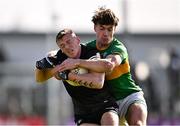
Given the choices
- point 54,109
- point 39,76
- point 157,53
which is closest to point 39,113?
point 54,109

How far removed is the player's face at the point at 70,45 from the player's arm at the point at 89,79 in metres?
0.28

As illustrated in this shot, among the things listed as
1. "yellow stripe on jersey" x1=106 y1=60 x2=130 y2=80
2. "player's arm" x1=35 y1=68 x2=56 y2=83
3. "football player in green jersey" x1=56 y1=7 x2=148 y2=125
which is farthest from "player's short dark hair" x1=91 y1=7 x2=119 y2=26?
"player's arm" x1=35 y1=68 x2=56 y2=83

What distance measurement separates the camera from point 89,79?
41.4 feet

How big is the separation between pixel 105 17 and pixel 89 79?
0.84 metres

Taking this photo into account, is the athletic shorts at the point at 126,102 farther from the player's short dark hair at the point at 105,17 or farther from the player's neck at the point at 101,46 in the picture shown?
the player's short dark hair at the point at 105,17

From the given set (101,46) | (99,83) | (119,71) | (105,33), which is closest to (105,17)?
(105,33)

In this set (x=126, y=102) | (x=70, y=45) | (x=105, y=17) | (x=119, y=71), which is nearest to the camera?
(x=70, y=45)

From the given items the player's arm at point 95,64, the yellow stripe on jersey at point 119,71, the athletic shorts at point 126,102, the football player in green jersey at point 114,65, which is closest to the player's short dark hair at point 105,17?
the football player in green jersey at point 114,65

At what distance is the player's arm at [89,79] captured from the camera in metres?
12.6

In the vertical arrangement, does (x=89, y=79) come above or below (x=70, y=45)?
below

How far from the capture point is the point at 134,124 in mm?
13156

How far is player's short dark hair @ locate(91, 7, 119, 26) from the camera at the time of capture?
505 inches

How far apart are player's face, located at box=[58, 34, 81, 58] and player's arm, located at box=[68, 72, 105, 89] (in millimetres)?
285

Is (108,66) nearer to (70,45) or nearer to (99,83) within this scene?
(99,83)
